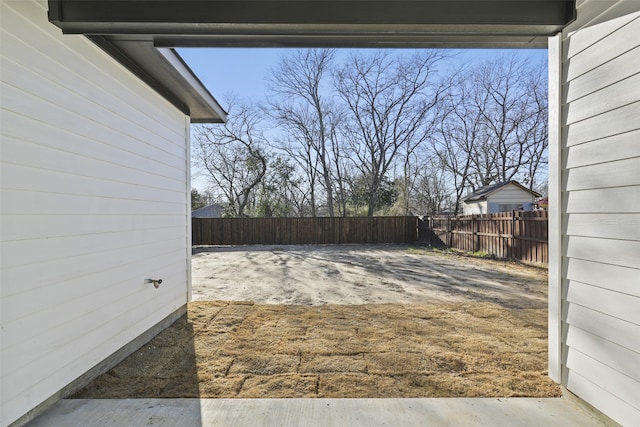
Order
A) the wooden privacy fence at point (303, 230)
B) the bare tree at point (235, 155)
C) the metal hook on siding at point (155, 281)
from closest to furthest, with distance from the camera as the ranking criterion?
the metal hook on siding at point (155, 281) < the wooden privacy fence at point (303, 230) < the bare tree at point (235, 155)

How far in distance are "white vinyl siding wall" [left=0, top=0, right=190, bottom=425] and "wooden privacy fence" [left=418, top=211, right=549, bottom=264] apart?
25.1ft

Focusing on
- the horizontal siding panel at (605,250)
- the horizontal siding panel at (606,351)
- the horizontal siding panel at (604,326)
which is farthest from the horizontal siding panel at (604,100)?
the horizontal siding panel at (606,351)

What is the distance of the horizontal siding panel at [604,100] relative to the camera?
1608 mm

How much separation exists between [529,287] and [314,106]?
594 inches

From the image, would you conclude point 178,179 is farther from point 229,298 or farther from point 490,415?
point 490,415

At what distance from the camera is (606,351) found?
172 centimetres

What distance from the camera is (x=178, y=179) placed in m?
3.90

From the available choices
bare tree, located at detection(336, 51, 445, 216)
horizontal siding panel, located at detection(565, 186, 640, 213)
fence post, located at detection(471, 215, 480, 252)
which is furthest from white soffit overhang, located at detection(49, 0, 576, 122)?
bare tree, located at detection(336, 51, 445, 216)

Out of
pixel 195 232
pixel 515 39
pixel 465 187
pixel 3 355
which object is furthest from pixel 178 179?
pixel 465 187

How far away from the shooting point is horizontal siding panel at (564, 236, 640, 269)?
5.20ft

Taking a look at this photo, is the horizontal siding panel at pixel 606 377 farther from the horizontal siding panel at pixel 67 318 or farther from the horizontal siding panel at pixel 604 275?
the horizontal siding panel at pixel 67 318

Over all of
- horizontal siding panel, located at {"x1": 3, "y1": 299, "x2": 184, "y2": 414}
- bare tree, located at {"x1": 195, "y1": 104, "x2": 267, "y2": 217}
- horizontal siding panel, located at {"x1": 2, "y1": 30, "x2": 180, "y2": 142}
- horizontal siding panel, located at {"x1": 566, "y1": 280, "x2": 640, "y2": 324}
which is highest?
bare tree, located at {"x1": 195, "y1": 104, "x2": 267, "y2": 217}

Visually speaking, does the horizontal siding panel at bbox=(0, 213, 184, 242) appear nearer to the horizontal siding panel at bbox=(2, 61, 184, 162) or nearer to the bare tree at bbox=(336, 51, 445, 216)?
the horizontal siding panel at bbox=(2, 61, 184, 162)

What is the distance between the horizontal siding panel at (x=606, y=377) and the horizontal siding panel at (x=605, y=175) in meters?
0.96
